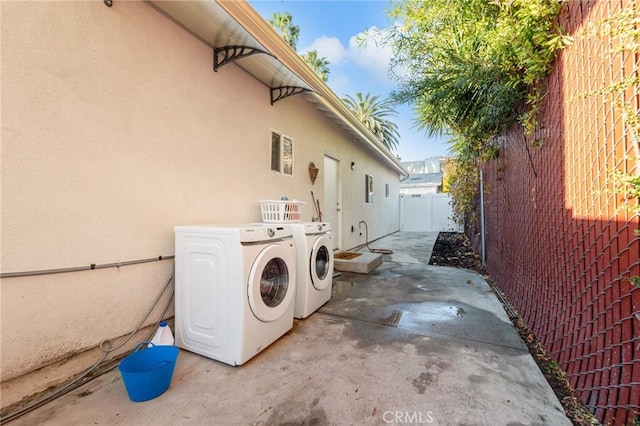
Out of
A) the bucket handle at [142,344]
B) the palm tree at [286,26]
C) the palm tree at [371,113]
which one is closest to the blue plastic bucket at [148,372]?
the bucket handle at [142,344]

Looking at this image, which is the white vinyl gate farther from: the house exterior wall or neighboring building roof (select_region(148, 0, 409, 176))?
the house exterior wall

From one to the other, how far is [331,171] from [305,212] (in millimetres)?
2046

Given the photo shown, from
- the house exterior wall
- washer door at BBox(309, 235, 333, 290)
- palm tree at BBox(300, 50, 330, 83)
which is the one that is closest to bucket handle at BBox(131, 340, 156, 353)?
the house exterior wall

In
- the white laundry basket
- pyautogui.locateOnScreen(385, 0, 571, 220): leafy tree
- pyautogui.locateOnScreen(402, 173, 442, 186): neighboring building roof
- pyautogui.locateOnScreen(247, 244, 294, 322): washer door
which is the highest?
pyautogui.locateOnScreen(402, 173, 442, 186): neighboring building roof

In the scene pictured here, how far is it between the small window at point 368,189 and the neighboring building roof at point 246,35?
4351mm

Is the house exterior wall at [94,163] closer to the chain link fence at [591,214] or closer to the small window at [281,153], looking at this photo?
the small window at [281,153]

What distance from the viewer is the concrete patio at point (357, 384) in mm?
1499

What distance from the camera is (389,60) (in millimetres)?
3902

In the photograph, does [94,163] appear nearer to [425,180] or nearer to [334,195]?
[334,195]

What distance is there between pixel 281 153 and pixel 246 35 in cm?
176

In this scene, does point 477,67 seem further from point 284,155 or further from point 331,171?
point 331,171

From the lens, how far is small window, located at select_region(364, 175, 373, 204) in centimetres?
825

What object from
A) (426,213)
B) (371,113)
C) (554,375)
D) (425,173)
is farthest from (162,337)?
(425,173)

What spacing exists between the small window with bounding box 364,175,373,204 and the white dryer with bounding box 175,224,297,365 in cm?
621
